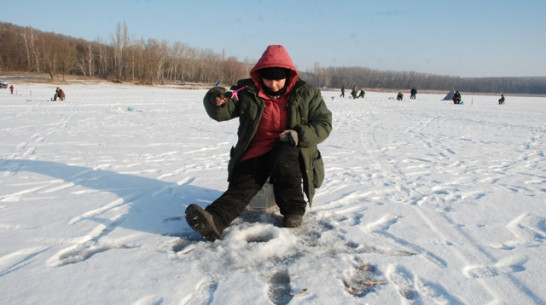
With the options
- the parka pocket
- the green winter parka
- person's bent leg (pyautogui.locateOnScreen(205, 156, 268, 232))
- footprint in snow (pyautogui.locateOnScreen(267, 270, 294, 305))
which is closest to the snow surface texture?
footprint in snow (pyautogui.locateOnScreen(267, 270, 294, 305))

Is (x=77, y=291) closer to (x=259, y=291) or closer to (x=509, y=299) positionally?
(x=259, y=291)

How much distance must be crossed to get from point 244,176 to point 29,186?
2402 millimetres

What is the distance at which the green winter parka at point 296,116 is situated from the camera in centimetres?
260

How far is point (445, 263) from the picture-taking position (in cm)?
211

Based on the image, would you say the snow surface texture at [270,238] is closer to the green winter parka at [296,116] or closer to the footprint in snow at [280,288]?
the footprint in snow at [280,288]

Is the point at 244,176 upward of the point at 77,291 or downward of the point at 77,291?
upward

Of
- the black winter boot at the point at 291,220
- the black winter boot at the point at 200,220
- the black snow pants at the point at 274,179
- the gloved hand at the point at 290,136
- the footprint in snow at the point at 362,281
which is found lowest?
the footprint in snow at the point at 362,281

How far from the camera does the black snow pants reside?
2.55 meters

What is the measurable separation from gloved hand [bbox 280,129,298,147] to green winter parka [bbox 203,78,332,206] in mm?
47

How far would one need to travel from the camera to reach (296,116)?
2.69 meters

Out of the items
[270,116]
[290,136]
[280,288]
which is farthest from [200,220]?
[270,116]

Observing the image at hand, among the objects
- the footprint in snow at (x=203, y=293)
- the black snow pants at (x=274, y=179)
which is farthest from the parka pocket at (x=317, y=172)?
the footprint in snow at (x=203, y=293)

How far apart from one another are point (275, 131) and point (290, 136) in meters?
0.25

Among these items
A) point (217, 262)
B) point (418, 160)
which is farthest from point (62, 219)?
point (418, 160)
